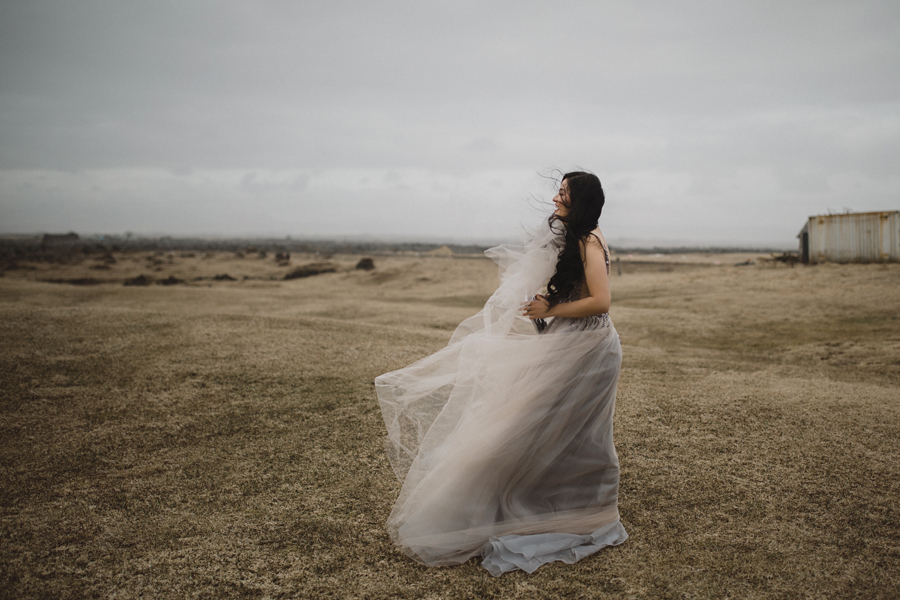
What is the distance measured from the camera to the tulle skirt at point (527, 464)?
10.7 ft

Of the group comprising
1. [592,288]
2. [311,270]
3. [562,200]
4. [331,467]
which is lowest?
[331,467]

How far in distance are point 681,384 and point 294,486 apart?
525cm

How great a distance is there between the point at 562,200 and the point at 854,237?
2662 cm

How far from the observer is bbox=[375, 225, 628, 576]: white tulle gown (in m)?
3.26

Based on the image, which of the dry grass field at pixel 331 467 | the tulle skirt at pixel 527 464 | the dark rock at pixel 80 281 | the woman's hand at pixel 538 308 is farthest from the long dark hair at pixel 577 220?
the dark rock at pixel 80 281

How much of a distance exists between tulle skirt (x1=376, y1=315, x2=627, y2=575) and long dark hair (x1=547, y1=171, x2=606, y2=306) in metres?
0.36

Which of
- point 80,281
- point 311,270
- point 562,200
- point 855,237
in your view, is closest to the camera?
point 562,200

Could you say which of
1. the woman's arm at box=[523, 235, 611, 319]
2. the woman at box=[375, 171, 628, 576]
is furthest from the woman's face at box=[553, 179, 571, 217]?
the woman's arm at box=[523, 235, 611, 319]

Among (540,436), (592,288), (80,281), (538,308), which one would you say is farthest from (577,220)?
(80,281)

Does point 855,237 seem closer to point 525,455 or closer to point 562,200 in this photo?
point 562,200

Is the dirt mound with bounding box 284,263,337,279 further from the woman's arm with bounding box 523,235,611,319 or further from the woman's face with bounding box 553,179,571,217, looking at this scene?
the woman's arm with bounding box 523,235,611,319

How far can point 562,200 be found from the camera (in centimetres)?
346

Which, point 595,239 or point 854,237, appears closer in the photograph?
point 595,239

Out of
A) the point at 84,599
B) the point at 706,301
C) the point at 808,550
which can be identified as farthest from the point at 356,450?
the point at 706,301
